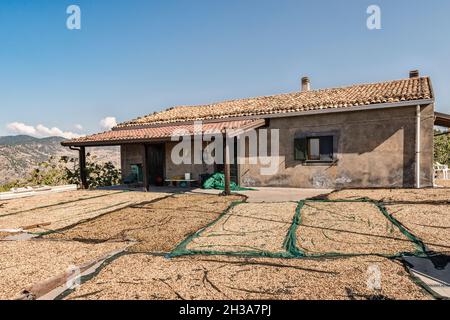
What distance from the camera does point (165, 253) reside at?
3867mm

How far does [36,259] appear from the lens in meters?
3.79

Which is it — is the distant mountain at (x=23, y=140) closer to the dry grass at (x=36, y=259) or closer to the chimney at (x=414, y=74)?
the dry grass at (x=36, y=259)

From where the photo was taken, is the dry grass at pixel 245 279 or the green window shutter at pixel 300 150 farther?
the green window shutter at pixel 300 150

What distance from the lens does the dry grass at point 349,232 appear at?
153 inches

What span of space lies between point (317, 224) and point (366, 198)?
3.52 m

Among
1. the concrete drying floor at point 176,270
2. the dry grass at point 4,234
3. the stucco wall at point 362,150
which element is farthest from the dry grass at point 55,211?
the stucco wall at point 362,150

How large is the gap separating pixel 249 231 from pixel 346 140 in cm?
702

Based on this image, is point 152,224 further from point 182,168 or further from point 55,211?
point 182,168

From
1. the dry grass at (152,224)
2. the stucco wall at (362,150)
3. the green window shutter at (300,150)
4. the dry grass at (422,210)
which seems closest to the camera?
the dry grass at (422,210)

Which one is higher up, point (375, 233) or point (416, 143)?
point (416, 143)

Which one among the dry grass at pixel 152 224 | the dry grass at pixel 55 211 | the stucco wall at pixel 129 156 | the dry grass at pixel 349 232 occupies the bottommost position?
the dry grass at pixel 55 211

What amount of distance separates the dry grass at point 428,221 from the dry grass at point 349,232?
298 mm
